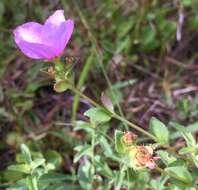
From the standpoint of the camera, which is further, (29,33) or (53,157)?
(53,157)

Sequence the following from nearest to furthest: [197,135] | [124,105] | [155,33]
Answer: [197,135]
[124,105]
[155,33]

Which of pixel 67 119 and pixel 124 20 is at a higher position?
pixel 124 20

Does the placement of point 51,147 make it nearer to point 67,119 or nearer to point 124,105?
point 67,119

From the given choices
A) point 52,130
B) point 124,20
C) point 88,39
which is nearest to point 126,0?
point 124,20

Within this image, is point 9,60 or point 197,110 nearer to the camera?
point 197,110

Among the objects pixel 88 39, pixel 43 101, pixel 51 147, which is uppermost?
pixel 88 39

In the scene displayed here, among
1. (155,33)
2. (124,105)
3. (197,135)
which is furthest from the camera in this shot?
(155,33)

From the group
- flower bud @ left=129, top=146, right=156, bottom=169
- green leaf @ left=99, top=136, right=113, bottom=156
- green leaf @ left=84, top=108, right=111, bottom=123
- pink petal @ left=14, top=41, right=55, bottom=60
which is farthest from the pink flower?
green leaf @ left=99, top=136, right=113, bottom=156

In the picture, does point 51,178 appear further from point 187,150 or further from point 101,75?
point 101,75

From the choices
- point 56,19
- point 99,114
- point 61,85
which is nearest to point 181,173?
point 99,114
